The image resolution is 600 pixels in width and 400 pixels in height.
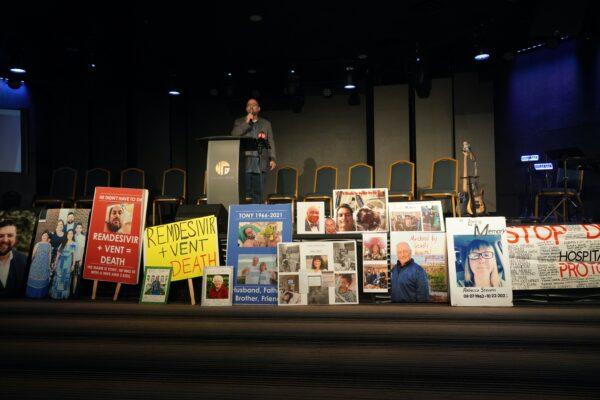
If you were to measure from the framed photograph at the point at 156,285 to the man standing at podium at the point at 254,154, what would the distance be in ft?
6.64

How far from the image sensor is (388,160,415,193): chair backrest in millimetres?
6695

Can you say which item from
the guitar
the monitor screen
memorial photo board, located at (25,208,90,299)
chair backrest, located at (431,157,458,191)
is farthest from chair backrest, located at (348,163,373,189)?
the monitor screen

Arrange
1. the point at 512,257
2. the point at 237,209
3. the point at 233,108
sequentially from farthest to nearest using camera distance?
the point at 233,108 < the point at 237,209 < the point at 512,257

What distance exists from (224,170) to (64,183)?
480cm

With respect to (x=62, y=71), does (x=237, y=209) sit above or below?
below

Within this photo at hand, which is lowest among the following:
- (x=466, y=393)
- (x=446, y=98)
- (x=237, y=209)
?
(x=466, y=393)

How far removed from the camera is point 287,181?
297 inches

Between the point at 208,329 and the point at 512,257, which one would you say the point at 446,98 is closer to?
the point at 512,257

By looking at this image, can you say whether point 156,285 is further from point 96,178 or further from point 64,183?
point 64,183

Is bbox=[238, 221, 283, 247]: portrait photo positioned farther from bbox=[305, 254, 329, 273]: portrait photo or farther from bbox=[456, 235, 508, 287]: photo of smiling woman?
bbox=[456, 235, 508, 287]: photo of smiling woman

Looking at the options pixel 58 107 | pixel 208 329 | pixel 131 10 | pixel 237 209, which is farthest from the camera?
pixel 58 107

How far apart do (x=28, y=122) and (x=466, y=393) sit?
8.50 m

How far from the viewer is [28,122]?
25.1 feet

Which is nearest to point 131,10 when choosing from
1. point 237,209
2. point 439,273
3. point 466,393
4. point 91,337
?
point 237,209
